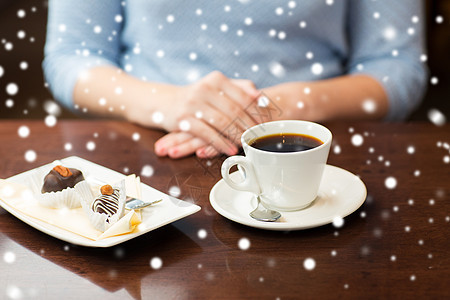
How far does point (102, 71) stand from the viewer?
3.70ft

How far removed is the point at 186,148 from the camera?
87 centimetres

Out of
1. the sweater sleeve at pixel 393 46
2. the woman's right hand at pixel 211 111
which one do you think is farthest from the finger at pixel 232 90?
the sweater sleeve at pixel 393 46

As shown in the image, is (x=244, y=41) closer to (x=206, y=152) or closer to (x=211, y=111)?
(x=211, y=111)

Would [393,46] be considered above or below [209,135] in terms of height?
above

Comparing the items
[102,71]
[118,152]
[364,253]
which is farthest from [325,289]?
[102,71]

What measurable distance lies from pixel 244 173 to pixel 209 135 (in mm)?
264

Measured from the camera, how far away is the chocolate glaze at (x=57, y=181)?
0.65m

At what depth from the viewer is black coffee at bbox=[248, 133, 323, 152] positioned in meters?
0.65

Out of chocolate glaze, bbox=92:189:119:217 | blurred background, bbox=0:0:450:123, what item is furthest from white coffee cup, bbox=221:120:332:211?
blurred background, bbox=0:0:450:123

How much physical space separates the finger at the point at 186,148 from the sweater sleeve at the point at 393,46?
1.63 feet

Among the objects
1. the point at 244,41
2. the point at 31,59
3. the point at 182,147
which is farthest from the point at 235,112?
the point at 31,59

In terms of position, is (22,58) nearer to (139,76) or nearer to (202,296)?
(139,76)

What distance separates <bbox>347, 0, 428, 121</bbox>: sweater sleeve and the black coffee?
0.54m

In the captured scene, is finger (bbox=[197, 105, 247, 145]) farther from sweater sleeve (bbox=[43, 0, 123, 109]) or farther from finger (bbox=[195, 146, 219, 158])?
sweater sleeve (bbox=[43, 0, 123, 109])
